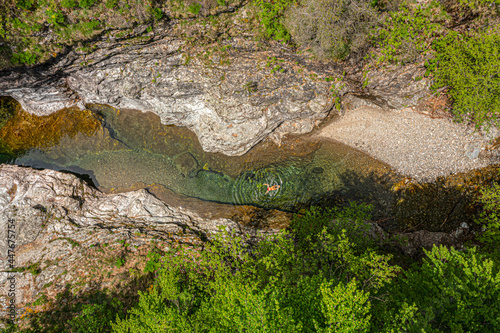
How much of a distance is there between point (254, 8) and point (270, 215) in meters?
11.5

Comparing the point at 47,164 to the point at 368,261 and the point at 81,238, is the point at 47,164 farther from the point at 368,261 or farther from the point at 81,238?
the point at 368,261

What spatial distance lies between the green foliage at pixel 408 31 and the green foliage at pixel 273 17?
4619 mm

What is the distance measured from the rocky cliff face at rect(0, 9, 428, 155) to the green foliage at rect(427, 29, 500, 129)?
1.10 m

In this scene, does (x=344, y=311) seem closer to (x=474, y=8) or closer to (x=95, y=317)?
(x=95, y=317)

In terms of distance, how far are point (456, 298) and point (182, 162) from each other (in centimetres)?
1461

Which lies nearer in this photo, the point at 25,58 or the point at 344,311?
the point at 344,311

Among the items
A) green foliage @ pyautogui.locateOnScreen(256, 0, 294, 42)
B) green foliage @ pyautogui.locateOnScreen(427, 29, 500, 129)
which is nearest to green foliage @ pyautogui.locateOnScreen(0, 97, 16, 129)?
green foliage @ pyautogui.locateOnScreen(256, 0, 294, 42)

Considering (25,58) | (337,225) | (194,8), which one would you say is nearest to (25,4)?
(25,58)

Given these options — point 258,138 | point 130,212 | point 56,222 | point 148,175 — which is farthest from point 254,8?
point 56,222

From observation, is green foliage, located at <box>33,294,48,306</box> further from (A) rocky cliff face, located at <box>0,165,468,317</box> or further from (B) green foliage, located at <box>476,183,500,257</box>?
(B) green foliage, located at <box>476,183,500,257</box>

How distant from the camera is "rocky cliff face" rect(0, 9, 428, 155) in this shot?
12734 millimetres

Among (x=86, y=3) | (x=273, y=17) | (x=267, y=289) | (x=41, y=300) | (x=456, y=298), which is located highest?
(x=86, y=3)

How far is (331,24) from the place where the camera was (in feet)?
37.0

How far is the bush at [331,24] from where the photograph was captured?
1098 centimetres
